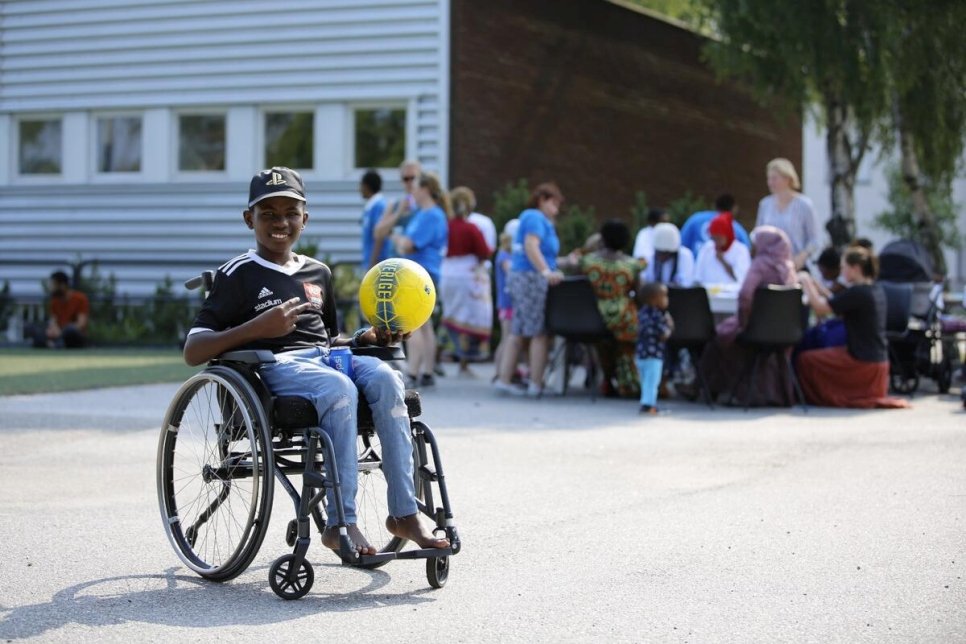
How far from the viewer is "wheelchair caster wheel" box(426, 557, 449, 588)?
19.2ft

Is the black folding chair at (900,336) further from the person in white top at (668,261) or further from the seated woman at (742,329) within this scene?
the person in white top at (668,261)

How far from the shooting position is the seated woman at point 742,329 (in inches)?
540

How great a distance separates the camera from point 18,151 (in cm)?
2466

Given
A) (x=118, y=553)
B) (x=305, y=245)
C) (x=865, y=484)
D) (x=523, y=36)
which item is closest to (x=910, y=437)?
(x=865, y=484)

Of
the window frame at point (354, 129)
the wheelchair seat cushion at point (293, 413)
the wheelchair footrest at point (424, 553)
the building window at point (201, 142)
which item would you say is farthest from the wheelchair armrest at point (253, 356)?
the building window at point (201, 142)

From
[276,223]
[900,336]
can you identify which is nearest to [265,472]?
[276,223]

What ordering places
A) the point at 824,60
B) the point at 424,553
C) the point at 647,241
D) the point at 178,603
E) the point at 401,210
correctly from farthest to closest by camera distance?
the point at 824,60, the point at 647,241, the point at 401,210, the point at 424,553, the point at 178,603

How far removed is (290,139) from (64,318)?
421 cm

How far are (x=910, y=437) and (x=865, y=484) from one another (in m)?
2.67

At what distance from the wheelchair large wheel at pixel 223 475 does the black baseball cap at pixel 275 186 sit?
Result: 750 mm

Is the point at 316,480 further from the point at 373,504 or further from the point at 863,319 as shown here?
the point at 863,319

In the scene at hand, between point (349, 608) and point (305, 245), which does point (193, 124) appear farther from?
point (349, 608)

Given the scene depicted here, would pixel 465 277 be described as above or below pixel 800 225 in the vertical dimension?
below

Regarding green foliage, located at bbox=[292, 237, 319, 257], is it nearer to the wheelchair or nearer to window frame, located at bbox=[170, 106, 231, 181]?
window frame, located at bbox=[170, 106, 231, 181]
